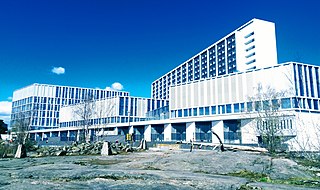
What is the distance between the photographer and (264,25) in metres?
→ 76.0

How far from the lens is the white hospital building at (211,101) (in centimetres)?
3900

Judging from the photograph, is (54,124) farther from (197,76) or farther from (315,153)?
(315,153)

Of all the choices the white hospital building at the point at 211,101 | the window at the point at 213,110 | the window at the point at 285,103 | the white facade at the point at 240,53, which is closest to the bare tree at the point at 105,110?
the white hospital building at the point at 211,101

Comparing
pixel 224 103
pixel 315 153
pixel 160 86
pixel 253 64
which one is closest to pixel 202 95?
pixel 224 103

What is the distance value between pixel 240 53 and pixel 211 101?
36.0 m

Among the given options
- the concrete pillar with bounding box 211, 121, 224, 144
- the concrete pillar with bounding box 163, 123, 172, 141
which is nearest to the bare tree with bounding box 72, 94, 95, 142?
the concrete pillar with bounding box 163, 123, 172, 141

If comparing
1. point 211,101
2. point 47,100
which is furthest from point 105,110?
point 47,100

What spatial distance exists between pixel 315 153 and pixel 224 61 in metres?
78.6

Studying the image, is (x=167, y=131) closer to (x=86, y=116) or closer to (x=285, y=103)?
(x=86, y=116)

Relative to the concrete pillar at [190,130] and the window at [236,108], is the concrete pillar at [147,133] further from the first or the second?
the window at [236,108]

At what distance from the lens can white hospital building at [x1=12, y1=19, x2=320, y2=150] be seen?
128 ft

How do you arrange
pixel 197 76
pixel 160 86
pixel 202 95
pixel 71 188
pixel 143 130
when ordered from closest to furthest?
pixel 71 188 < pixel 202 95 < pixel 143 130 < pixel 197 76 < pixel 160 86

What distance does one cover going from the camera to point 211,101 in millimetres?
49938

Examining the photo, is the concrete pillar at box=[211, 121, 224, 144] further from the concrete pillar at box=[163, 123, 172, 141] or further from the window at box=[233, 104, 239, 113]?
the concrete pillar at box=[163, 123, 172, 141]
